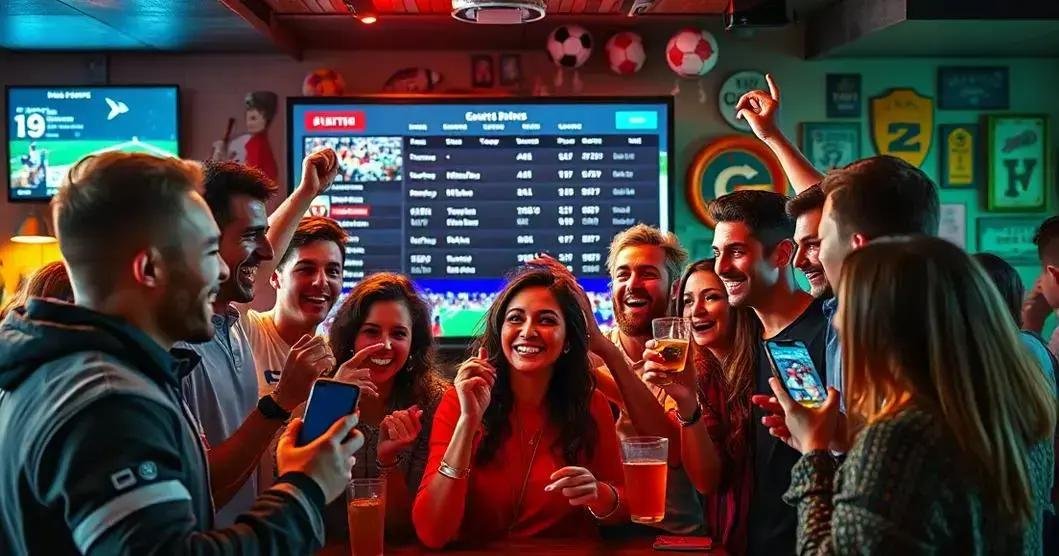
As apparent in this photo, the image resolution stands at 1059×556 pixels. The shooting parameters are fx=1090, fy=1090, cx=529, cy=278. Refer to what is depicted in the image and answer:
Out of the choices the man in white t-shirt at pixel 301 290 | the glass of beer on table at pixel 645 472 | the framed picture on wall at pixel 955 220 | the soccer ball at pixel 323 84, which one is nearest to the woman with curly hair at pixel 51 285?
the man in white t-shirt at pixel 301 290

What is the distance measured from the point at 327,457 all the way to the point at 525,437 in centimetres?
119

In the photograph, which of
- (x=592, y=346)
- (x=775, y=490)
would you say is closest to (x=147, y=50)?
(x=592, y=346)

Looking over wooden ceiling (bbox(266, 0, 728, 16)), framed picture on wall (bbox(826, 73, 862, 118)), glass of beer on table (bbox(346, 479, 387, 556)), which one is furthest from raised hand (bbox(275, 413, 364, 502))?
framed picture on wall (bbox(826, 73, 862, 118))

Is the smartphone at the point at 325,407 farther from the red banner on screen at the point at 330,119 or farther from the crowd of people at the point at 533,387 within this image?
the red banner on screen at the point at 330,119

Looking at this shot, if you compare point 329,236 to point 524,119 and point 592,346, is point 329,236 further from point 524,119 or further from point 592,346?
point 524,119

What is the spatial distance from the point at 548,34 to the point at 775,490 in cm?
311

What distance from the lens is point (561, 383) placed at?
2.89 metres

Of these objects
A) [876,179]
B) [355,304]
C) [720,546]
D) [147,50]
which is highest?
[147,50]

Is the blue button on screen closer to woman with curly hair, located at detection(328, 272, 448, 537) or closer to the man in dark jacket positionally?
woman with curly hair, located at detection(328, 272, 448, 537)

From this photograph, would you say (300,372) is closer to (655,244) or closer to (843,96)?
(655,244)

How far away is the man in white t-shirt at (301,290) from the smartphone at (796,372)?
1681mm

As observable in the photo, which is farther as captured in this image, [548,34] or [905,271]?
[548,34]

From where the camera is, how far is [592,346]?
2977mm

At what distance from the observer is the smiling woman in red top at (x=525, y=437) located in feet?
8.25
